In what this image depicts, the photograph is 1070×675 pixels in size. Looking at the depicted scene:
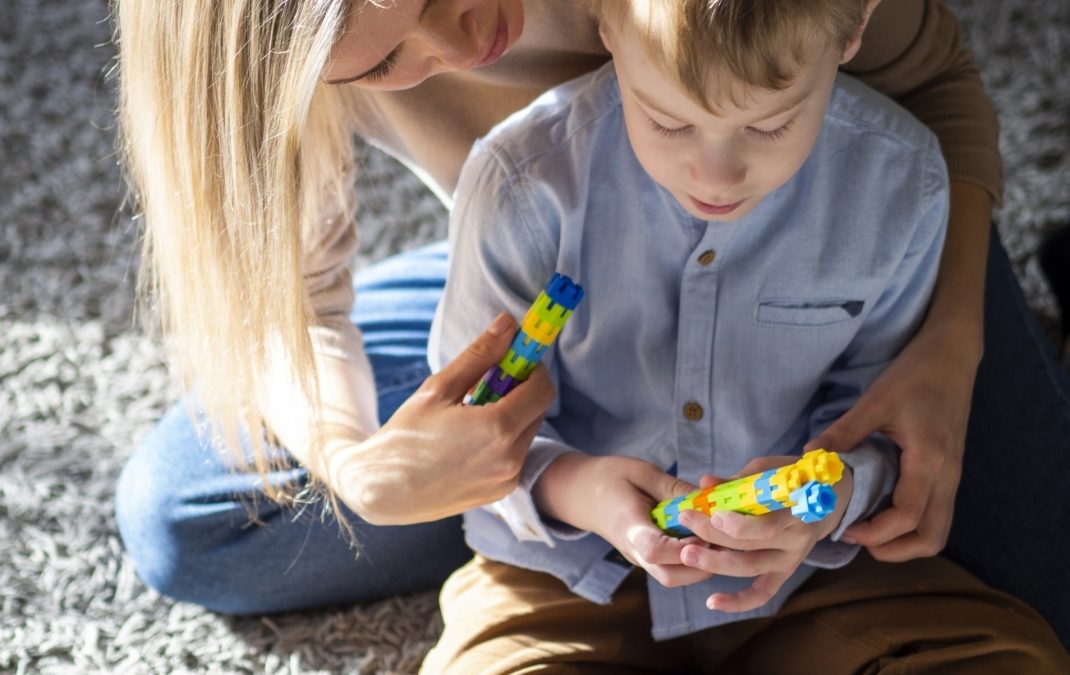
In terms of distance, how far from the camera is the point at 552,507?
0.86 m

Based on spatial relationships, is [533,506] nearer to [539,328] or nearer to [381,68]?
[539,328]

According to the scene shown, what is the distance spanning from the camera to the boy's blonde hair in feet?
2.06

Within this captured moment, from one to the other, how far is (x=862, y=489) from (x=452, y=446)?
0.92ft

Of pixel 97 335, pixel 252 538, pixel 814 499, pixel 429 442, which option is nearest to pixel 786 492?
pixel 814 499

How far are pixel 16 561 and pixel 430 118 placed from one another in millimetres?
584

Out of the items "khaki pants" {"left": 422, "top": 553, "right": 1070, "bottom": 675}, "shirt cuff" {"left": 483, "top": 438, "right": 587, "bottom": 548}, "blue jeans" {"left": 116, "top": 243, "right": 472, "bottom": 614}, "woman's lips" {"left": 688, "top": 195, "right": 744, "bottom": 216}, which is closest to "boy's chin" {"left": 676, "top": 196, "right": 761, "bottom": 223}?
"woman's lips" {"left": 688, "top": 195, "right": 744, "bottom": 216}

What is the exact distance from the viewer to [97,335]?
1.34 m

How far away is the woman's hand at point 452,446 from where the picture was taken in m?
0.80

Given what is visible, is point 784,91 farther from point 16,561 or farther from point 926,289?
point 16,561

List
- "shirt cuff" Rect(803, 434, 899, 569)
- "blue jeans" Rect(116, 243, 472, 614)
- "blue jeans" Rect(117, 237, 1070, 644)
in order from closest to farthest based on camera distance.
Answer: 1. "shirt cuff" Rect(803, 434, 899, 569)
2. "blue jeans" Rect(117, 237, 1070, 644)
3. "blue jeans" Rect(116, 243, 472, 614)

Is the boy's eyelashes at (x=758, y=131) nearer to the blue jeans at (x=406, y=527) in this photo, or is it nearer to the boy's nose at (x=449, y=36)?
the boy's nose at (x=449, y=36)

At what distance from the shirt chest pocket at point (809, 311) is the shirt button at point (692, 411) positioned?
76mm

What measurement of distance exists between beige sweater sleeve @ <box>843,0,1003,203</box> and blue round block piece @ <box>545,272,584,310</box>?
328 millimetres

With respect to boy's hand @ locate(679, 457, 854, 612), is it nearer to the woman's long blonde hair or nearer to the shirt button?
the shirt button
